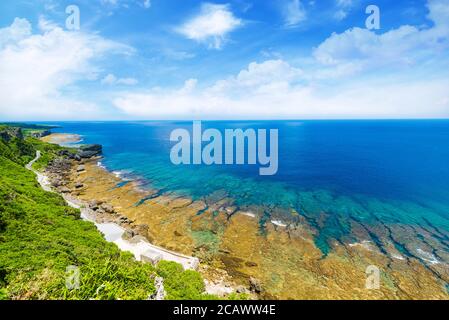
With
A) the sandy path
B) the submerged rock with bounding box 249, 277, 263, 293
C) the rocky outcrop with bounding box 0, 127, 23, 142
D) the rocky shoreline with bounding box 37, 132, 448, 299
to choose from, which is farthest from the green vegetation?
the rocky outcrop with bounding box 0, 127, 23, 142

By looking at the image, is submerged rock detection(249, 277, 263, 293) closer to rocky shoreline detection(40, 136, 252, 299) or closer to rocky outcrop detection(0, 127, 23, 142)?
rocky shoreline detection(40, 136, 252, 299)

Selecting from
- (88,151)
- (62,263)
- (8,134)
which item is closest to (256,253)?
(62,263)

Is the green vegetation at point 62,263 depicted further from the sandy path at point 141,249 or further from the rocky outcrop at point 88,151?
the rocky outcrop at point 88,151

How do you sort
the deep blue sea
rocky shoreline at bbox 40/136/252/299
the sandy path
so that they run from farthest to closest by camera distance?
the deep blue sea
the sandy path
rocky shoreline at bbox 40/136/252/299

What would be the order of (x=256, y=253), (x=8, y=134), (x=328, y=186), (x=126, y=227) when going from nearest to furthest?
(x=256, y=253) < (x=126, y=227) < (x=328, y=186) < (x=8, y=134)

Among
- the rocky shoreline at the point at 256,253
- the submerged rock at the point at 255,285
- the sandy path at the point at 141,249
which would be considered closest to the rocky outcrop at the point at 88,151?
the rocky shoreline at the point at 256,253

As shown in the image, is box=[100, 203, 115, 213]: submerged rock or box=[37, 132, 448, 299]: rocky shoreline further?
box=[100, 203, 115, 213]: submerged rock

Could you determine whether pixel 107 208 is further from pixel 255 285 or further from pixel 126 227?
pixel 255 285

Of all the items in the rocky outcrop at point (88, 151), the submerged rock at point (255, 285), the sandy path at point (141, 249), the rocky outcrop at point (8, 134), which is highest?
the rocky outcrop at point (8, 134)
